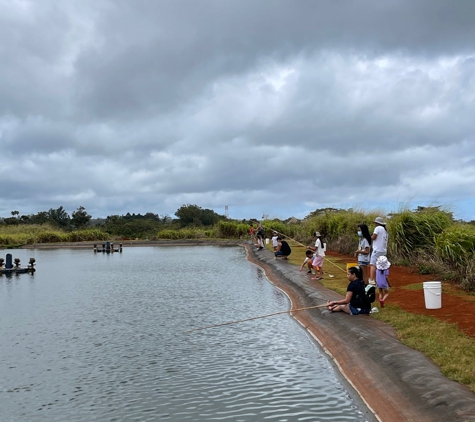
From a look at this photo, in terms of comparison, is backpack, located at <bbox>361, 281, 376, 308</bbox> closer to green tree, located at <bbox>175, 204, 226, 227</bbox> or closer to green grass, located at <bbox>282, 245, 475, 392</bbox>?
green grass, located at <bbox>282, 245, 475, 392</bbox>

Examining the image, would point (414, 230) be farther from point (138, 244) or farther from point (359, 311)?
point (138, 244)

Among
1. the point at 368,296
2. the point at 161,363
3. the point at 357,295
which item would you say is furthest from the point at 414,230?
the point at 161,363

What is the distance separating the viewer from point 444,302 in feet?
39.7

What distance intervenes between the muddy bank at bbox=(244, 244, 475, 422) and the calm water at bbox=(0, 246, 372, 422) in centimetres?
34

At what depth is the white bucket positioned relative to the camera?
11156 millimetres

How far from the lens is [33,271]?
28.6 m

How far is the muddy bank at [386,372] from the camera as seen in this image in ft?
20.6

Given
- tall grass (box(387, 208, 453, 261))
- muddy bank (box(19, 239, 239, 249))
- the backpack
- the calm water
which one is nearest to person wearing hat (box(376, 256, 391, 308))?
the backpack

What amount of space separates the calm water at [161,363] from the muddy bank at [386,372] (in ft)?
1.10

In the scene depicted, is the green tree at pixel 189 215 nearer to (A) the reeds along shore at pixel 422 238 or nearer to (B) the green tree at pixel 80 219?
(B) the green tree at pixel 80 219

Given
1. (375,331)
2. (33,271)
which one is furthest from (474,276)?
(33,271)

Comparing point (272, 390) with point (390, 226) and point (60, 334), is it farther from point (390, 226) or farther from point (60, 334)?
point (390, 226)

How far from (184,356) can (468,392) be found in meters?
5.44

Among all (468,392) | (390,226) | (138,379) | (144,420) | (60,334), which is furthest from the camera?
(390,226)
